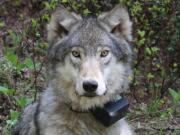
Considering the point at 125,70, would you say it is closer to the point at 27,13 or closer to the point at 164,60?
the point at 164,60

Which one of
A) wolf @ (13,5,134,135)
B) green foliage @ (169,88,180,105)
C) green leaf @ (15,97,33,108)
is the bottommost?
green foliage @ (169,88,180,105)

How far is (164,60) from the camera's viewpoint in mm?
8094

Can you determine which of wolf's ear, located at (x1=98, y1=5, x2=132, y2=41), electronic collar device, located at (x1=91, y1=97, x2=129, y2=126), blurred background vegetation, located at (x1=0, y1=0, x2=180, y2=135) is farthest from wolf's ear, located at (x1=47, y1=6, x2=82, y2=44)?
blurred background vegetation, located at (x1=0, y1=0, x2=180, y2=135)

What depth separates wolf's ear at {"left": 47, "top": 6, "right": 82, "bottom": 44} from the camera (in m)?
5.04

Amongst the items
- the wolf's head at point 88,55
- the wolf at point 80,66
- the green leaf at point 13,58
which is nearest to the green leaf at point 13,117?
the wolf at point 80,66

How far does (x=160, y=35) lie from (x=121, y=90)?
318 centimetres

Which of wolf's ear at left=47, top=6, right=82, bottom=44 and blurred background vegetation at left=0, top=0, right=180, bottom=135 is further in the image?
blurred background vegetation at left=0, top=0, right=180, bottom=135

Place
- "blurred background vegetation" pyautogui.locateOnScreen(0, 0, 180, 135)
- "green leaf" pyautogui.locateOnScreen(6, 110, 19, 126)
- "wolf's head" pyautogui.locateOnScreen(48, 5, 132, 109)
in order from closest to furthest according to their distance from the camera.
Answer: "wolf's head" pyautogui.locateOnScreen(48, 5, 132, 109)
"green leaf" pyautogui.locateOnScreen(6, 110, 19, 126)
"blurred background vegetation" pyautogui.locateOnScreen(0, 0, 180, 135)

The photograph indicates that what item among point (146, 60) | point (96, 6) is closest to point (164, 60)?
point (146, 60)

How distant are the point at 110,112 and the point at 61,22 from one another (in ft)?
3.30

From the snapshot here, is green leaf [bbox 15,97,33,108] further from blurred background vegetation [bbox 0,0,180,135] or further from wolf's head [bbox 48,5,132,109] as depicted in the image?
wolf's head [bbox 48,5,132,109]

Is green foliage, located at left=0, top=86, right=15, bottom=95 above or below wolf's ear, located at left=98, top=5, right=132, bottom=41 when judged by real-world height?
below

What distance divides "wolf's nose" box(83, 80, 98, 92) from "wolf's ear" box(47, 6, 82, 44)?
0.72 m

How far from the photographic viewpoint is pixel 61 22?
16.5 ft
